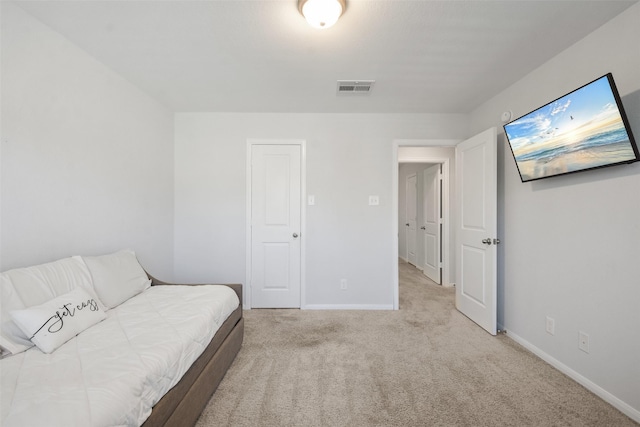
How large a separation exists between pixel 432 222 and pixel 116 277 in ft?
14.8

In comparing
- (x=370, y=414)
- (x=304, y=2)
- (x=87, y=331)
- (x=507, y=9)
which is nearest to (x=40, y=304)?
(x=87, y=331)

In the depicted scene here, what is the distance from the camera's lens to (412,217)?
575cm

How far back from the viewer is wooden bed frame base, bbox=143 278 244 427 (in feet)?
3.81

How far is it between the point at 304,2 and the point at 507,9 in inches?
48.2

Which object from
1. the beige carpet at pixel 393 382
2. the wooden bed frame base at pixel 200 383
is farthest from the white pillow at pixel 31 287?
the beige carpet at pixel 393 382

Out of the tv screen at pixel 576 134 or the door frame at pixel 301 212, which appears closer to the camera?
the tv screen at pixel 576 134

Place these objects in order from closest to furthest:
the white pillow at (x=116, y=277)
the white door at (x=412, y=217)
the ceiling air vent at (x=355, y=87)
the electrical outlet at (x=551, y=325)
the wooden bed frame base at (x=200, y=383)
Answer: the wooden bed frame base at (x=200, y=383)
the white pillow at (x=116, y=277)
the electrical outlet at (x=551, y=325)
the ceiling air vent at (x=355, y=87)
the white door at (x=412, y=217)

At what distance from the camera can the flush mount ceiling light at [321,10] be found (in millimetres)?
1451

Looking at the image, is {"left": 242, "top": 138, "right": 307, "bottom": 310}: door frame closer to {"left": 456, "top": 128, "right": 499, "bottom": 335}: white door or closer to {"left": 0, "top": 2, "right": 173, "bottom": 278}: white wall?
{"left": 0, "top": 2, "right": 173, "bottom": 278}: white wall

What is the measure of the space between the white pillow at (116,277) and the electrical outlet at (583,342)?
10.8 ft

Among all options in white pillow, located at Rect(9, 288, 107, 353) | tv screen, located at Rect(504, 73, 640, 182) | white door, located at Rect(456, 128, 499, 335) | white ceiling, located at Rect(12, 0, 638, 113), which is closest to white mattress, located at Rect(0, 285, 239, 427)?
white pillow, located at Rect(9, 288, 107, 353)

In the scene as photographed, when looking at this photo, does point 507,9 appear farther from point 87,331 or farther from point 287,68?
point 87,331

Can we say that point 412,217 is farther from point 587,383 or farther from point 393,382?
point 393,382

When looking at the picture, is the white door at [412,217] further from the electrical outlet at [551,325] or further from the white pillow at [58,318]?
the white pillow at [58,318]
